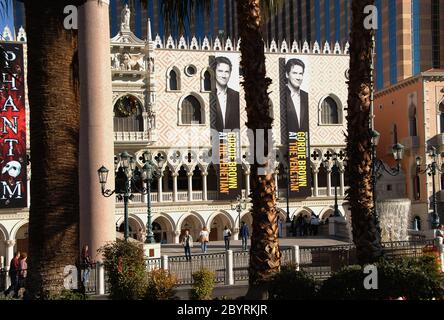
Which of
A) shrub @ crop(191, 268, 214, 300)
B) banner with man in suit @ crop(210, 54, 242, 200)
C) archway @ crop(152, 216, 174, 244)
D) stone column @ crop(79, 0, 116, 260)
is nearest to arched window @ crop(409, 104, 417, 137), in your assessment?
banner with man in suit @ crop(210, 54, 242, 200)

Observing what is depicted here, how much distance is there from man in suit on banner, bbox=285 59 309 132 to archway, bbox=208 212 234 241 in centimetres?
618

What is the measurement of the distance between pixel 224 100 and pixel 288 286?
30.0 m

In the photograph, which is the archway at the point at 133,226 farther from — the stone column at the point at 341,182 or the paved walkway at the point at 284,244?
the stone column at the point at 341,182

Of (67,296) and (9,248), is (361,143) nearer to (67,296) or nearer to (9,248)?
(67,296)

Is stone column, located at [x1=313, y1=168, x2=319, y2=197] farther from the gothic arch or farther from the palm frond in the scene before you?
the palm frond

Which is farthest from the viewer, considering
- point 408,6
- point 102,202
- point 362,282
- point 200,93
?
point 408,6

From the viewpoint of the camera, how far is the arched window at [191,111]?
38406mm

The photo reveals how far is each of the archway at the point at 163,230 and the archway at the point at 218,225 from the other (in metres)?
2.25

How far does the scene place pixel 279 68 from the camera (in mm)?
39562

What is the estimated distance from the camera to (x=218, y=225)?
133ft

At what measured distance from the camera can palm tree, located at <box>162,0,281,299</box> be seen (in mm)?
8898

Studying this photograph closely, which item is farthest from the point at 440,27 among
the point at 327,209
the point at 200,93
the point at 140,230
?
the point at 140,230

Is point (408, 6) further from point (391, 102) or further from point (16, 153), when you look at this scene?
point (16, 153)

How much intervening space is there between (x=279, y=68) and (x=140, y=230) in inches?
477
